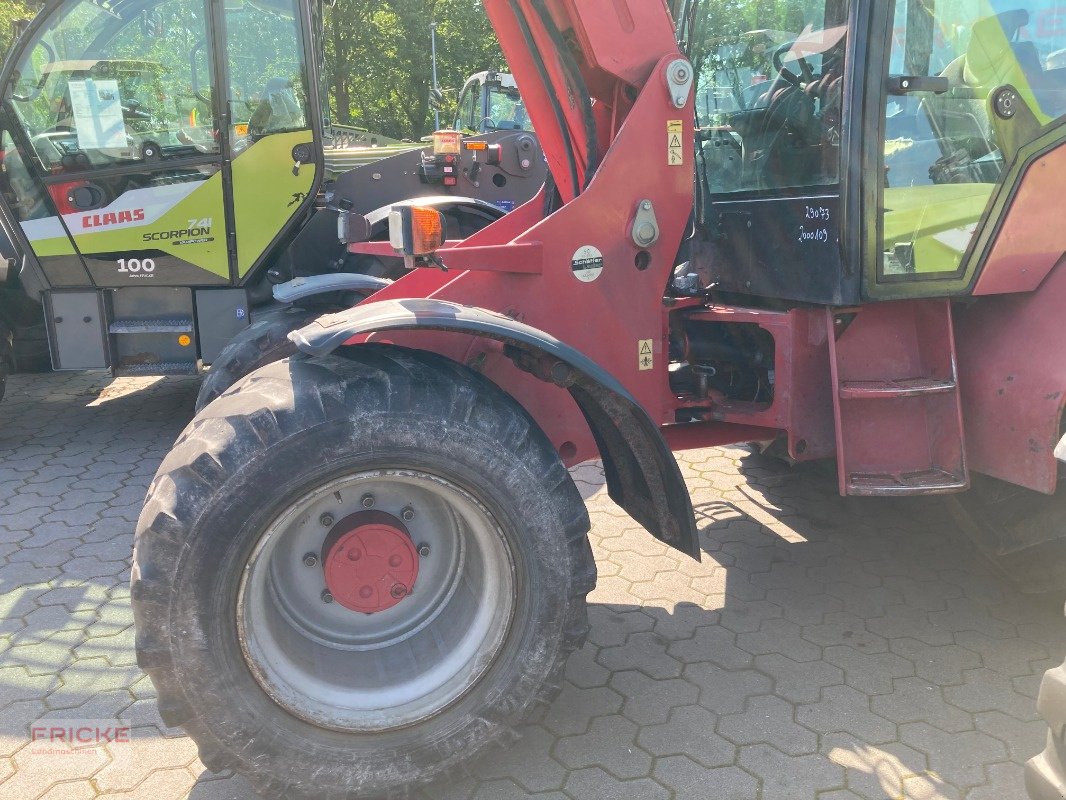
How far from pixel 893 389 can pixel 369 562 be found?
5.72 feet

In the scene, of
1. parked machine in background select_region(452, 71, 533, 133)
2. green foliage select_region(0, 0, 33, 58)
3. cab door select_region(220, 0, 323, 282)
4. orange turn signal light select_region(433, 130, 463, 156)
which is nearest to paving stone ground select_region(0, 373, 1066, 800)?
cab door select_region(220, 0, 323, 282)

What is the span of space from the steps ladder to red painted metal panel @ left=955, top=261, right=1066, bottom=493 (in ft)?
0.35

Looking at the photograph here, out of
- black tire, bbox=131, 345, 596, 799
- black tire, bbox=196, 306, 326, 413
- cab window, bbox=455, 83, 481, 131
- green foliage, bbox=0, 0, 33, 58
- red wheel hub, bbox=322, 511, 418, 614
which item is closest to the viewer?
black tire, bbox=131, 345, 596, 799

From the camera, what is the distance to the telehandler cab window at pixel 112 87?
4.92 meters

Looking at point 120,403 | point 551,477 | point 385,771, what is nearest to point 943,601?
point 551,477

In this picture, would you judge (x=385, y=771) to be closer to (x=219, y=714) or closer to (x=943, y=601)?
(x=219, y=714)

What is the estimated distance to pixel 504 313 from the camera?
269 cm

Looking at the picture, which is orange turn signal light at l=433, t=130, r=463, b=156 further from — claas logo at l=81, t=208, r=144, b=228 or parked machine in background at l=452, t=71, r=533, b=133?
parked machine in background at l=452, t=71, r=533, b=133

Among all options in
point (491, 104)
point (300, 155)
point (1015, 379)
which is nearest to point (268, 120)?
point (300, 155)

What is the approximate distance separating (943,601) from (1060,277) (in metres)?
1.32

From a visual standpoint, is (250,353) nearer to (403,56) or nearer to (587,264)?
(587,264)

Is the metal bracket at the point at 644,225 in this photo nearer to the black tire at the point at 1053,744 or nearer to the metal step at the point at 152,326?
the black tire at the point at 1053,744

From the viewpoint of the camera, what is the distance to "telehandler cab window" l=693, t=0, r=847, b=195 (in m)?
2.77

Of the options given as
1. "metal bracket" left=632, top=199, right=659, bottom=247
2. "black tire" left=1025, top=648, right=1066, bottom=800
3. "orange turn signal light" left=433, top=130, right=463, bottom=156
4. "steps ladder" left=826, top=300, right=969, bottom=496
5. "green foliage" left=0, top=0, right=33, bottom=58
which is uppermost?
"green foliage" left=0, top=0, right=33, bottom=58
